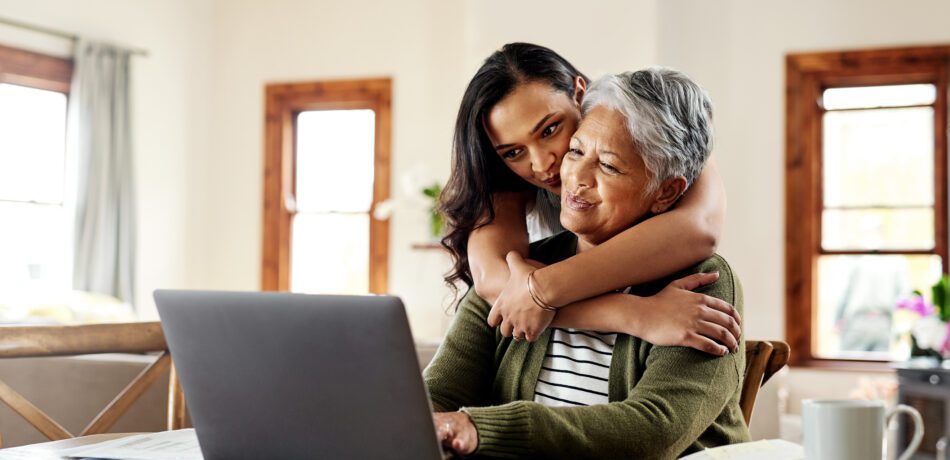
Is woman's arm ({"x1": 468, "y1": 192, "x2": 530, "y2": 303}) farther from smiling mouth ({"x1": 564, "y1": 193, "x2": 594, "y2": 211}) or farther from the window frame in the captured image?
the window frame

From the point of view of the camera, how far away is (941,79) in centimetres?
544

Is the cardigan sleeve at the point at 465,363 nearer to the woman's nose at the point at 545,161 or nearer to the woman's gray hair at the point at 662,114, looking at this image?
the woman's nose at the point at 545,161

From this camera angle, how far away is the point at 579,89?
179cm

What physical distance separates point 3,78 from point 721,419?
483cm

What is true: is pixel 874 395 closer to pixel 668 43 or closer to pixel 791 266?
pixel 791 266

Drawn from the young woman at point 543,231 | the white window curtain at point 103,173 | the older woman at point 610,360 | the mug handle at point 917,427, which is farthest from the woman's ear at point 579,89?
the white window curtain at point 103,173

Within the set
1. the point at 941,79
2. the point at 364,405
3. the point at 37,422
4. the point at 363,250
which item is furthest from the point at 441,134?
the point at 364,405

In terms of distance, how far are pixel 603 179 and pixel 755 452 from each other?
45 cm

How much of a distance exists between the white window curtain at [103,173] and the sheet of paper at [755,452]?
16.5ft

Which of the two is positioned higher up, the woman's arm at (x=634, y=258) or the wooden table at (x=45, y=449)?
the woman's arm at (x=634, y=258)

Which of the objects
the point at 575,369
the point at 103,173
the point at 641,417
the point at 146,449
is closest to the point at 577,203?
the point at 575,369

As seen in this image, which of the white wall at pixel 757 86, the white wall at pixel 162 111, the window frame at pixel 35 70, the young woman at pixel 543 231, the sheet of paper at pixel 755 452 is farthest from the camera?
the white wall at pixel 162 111

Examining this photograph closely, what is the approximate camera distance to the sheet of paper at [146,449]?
1256 millimetres

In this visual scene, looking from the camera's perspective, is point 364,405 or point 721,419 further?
point 721,419
